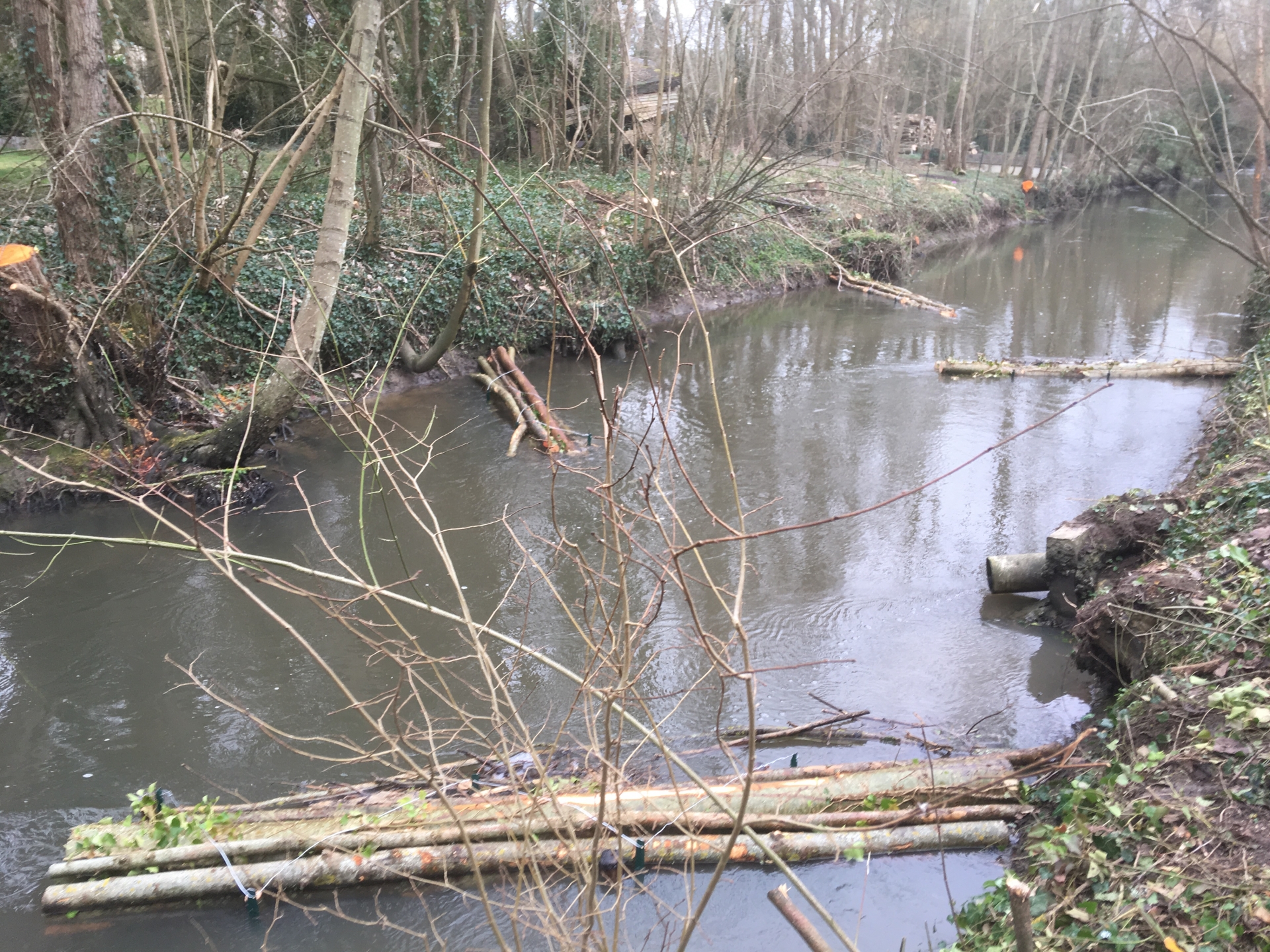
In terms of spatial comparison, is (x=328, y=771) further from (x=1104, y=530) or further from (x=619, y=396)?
(x=1104, y=530)

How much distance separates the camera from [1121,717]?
379 centimetres

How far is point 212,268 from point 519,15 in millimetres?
13374

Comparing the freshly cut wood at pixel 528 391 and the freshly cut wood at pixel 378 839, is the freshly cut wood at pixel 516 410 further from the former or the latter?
the freshly cut wood at pixel 378 839

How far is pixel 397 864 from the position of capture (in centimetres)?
351

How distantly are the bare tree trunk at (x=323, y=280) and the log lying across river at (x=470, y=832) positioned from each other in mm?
3162

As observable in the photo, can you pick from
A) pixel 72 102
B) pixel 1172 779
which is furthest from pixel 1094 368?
pixel 72 102

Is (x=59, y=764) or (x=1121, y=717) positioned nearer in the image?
(x=1121, y=717)

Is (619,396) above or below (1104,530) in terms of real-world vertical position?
above

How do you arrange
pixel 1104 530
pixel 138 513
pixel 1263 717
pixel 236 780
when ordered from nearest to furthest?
pixel 1263 717
pixel 236 780
pixel 1104 530
pixel 138 513

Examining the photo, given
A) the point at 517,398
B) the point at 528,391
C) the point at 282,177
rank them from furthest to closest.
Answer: the point at 517,398
the point at 528,391
the point at 282,177

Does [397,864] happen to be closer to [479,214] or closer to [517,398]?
[479,214]

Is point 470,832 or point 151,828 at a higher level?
point 470,832

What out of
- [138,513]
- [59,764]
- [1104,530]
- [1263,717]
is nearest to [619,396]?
[1263,717]

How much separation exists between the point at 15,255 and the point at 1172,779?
864 centimetres
